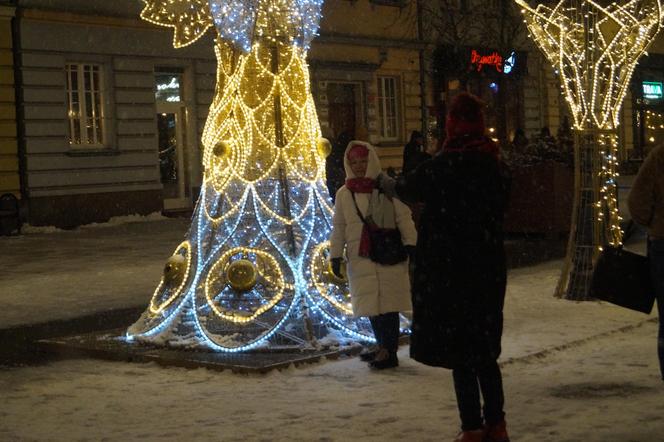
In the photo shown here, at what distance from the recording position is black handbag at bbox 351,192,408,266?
27.9 feet

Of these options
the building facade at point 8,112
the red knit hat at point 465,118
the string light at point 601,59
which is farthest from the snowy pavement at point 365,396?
the building facade at point 8,112

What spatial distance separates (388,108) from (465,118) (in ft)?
92.4

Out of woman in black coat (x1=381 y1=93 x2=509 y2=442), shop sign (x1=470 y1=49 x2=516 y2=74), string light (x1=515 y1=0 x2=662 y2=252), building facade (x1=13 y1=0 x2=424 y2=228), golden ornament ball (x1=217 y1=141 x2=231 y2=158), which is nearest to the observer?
woman in black coat (x1=381 y1=93 x2=509 y2=442)

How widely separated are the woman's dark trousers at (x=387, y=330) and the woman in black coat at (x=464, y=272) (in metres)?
2.26

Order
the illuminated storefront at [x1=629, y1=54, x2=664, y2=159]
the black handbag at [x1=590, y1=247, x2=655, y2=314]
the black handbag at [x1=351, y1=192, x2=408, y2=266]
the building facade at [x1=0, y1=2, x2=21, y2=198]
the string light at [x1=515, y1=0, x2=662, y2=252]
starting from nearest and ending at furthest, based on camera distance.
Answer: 1. the black handbag at [x1=590, y1=247, x2=655, y2=314]
2. the black handbag at [x1=351, y1=192, x2=408, y2=266]
3. the string light at [x1=515, y1=0, x2=662, y2=252]
4. the building facade at [x1=0, y1=2, x2=21, y2=198]
5. the illuminated storefront at [x1=629, y1=54, x2=664, y2=159]

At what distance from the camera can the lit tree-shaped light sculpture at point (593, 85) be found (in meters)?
12.0

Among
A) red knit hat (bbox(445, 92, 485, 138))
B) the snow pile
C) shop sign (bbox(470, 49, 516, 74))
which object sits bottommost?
the snow pile

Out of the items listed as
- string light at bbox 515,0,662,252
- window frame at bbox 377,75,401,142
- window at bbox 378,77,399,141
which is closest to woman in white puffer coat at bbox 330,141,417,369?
string light at bbox 515,0,662,252

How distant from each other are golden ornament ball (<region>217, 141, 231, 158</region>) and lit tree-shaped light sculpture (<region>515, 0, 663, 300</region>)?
Answer: 12.8ft

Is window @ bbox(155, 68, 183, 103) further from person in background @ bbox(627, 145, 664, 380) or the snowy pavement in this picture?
person in background @ bbox(627, 145, 664, 380)

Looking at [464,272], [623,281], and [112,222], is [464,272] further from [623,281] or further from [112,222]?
[112,222]

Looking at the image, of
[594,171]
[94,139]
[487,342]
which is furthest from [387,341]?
[94,139]

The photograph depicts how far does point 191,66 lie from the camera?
90.0 feet

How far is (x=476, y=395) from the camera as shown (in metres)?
6.25
